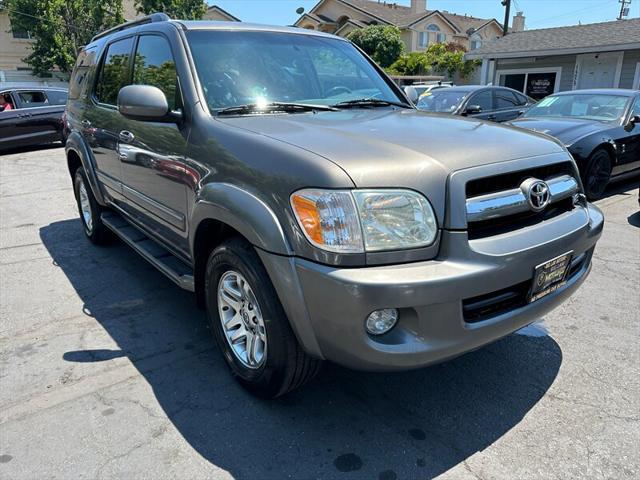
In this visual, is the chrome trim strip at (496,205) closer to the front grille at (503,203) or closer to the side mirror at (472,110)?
the front grille at (503,203)

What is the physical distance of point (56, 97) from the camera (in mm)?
13102

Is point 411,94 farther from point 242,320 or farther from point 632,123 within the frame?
point 632,123

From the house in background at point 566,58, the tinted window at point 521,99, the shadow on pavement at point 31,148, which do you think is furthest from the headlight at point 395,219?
the house in background at point 566,58

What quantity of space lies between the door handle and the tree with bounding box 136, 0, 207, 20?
1180 inches

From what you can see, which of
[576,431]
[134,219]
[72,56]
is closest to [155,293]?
[134,219]

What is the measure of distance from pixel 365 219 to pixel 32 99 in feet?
44.7

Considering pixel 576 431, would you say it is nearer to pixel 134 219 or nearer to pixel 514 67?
pixel 134 219

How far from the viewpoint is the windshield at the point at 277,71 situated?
2.97 meters

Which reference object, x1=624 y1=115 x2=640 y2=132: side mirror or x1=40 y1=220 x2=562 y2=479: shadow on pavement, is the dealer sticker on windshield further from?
x1=624 y1=115 x2=640 y2=132: side mirror

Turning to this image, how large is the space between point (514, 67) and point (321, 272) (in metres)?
24.6

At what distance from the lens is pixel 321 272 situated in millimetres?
2008

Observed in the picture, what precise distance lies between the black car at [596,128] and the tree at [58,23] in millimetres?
28054

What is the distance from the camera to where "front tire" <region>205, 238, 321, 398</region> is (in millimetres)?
2312

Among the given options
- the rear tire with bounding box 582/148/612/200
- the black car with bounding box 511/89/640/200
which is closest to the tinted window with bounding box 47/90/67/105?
the black car with bounding box 511/89/640/200
